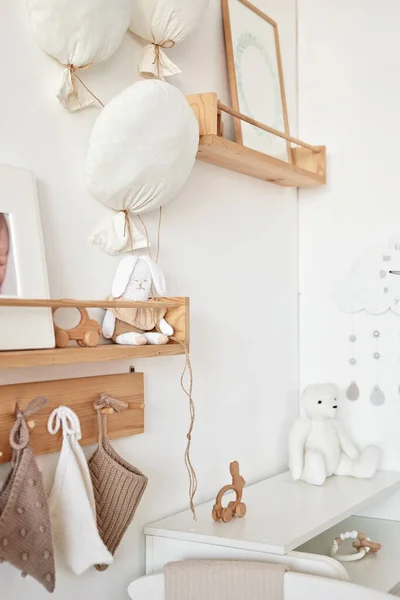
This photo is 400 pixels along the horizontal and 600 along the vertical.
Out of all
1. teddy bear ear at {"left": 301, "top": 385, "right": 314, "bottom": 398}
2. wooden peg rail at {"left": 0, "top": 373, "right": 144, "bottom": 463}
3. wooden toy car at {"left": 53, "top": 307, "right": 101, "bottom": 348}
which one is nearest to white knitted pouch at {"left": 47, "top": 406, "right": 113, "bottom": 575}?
wooden peg rail at {"left": 0, "top": 373, "right": 144, "bottom": 463}

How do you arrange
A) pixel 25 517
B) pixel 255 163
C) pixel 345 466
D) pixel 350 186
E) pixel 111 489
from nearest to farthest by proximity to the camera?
pixel 25 517
pixel 111 489
pixel 255 163
pixel 345 466
pixel 350 186

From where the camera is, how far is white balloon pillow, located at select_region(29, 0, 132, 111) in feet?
4.41

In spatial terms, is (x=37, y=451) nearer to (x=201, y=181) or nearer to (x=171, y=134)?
(x=171, y=134)

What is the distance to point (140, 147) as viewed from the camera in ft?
4.84

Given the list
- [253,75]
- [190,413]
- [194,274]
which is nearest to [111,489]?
[190,413]

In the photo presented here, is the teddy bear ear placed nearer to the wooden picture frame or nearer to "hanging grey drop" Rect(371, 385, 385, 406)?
"hanging grey drop" Rect(371, 385, 385, 406)

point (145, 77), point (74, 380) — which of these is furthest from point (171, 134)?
point (74, 380)

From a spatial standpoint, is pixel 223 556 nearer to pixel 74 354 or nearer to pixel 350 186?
pixel 74 354

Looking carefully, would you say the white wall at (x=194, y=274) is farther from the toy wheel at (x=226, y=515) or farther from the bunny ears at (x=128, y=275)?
the toy wheel at (x=226, y=515)

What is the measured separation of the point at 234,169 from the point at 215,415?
63 centimetres

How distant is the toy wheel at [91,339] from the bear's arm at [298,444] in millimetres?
906

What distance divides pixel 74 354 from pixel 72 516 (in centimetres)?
30

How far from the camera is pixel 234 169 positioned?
201 cm

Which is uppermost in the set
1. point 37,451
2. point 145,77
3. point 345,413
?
point 145,77
